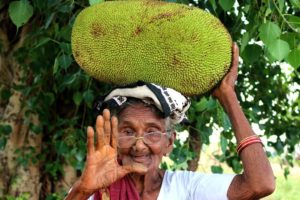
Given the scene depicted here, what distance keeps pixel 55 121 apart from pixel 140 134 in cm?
164

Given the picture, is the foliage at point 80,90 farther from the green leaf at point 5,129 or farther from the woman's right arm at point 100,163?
the woman's right arm at point 100,163

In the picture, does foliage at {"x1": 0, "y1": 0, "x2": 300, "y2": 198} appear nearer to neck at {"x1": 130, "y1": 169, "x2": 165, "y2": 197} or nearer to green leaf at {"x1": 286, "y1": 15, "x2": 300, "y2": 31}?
green leaf at {"x1": 286, "y1": 15, "x2": 300, "y2": 31}

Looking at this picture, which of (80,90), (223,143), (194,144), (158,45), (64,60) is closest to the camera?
(158,45)

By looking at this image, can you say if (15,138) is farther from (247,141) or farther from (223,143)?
(247,141)

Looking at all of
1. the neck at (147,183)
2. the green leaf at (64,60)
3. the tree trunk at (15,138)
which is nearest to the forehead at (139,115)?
the neck at (147,183)

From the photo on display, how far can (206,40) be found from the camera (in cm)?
148

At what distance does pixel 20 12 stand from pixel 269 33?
64cm

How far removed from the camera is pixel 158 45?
1492 millimetres

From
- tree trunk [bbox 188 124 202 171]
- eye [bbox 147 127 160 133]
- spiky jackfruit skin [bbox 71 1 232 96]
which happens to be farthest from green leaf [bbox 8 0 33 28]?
tree trunk [bbox 188 124 202 171]

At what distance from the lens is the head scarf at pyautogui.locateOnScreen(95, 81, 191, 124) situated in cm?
144

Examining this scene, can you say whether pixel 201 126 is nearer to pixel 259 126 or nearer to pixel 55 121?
pixel 259 126

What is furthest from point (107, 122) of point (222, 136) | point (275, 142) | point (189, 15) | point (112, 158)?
point (275, 142)

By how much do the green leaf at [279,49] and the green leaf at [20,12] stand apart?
626 millimetres

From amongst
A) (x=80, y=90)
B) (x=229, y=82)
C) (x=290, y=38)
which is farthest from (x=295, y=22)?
(x=80, y=90)
